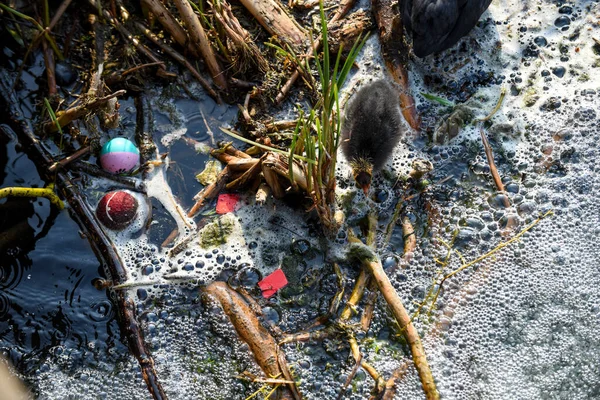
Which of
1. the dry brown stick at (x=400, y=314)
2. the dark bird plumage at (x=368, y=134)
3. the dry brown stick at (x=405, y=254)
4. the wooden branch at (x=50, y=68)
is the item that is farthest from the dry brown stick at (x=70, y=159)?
the dry brown stick at (x=405, y=254)

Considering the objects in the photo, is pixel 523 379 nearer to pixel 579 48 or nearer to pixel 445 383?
pixel 445 383

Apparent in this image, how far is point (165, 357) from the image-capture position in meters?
2.46

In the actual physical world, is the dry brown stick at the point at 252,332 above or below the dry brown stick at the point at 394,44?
below

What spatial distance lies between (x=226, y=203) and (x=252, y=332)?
0.64 m

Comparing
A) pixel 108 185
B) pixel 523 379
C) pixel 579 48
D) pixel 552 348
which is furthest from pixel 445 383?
pixel 579 48

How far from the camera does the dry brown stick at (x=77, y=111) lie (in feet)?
8.68

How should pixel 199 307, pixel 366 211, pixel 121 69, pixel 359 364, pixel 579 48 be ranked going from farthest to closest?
pixel 579 48 → pixel 121 69 → pixel 366 211 → pixel 199 307 → pixel 359 364

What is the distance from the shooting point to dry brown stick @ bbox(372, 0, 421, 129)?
9.82ft

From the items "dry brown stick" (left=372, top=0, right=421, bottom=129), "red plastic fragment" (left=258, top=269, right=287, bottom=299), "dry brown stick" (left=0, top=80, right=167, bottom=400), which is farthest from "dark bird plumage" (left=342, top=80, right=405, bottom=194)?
"dry brown stick" (left=0, top=80, right=167, bottom=400)

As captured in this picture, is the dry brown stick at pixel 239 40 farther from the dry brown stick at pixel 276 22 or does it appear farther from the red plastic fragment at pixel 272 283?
the red plastic fragment at pixel 272 283

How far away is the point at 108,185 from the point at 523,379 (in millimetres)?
2053

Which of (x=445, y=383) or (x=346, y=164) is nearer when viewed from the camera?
(x=445, y=383)

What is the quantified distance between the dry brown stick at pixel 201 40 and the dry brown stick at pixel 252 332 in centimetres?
107

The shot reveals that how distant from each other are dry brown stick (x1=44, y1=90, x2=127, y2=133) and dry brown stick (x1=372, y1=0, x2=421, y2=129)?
134 centimetres
